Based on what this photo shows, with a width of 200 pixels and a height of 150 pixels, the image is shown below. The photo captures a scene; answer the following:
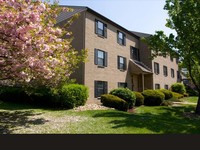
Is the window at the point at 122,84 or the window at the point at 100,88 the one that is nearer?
the window at the point at 100,88

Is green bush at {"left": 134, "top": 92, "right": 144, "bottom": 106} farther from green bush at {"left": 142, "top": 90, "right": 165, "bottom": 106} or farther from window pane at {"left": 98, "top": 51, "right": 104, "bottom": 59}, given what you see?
window pane at {"left": 98, "top": 51, "right": 104, "bottom": 59}

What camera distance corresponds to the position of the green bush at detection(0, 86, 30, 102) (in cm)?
1761

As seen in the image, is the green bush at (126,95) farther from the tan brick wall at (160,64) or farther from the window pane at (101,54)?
the tan brick wall at (160,64)

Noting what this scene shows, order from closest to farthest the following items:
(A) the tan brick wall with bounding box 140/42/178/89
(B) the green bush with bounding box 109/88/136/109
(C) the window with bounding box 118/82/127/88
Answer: (B) the green bush with bounding box 109/88/136/109 → (C) the window with bounding box 118/82/127/88 → (A) the tan brick wall with bounding box 140/42/178/89

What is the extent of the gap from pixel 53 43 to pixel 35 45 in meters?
1.04

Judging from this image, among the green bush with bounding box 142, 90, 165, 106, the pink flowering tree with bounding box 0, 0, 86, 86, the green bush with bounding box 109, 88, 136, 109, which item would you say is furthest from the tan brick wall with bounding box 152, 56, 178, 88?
the pink flowering tree with bounding box 0, 0, 86, 86

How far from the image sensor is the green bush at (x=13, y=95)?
57.8 feet

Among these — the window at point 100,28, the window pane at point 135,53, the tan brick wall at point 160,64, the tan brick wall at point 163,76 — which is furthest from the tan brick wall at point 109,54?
the tan brick wall at point 163,76

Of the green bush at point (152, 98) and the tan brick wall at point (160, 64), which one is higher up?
the tan brick wall at point (160, 64)

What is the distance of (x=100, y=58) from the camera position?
69.8ft

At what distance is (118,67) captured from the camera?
24125mm

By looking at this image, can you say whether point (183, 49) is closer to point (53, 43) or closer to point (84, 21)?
point (84, 21)

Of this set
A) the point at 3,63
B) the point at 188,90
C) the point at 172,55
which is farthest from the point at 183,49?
the point at 188,90

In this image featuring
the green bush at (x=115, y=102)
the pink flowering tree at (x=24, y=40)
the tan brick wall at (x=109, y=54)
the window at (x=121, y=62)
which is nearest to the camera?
the pink flowering tree at (x=24, y=40)
